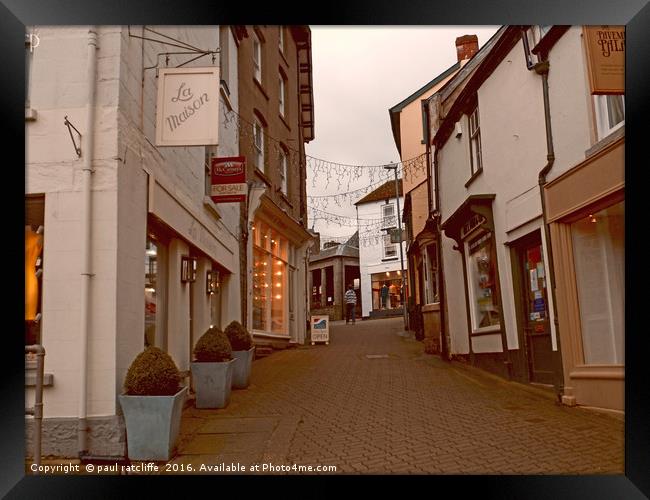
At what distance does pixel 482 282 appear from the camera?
9703 mm

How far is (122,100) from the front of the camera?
5145 mm

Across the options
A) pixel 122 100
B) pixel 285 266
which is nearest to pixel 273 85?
pixel 285 266

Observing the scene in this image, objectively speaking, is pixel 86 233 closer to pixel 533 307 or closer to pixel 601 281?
pixel 601 281

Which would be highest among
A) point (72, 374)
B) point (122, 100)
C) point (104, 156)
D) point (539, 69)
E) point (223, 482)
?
point (539, 69)

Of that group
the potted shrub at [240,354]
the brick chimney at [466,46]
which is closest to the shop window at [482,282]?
the potted shrub at [240,354]

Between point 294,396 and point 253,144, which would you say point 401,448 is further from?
point 253,144

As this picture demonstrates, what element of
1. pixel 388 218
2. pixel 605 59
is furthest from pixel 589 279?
pixel 388 218

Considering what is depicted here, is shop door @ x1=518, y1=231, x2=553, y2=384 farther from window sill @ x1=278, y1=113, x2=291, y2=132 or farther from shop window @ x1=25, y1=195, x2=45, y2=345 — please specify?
window sill @ x1=278, y1=113, x2=291, y2=132

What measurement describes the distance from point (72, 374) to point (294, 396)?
3.22m

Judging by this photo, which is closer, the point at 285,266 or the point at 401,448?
the point at 401,448

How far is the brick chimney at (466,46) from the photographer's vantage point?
605 inches

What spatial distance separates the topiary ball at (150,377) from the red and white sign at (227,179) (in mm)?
4029

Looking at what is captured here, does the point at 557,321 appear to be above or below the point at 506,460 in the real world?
above

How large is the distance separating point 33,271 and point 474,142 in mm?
7558
